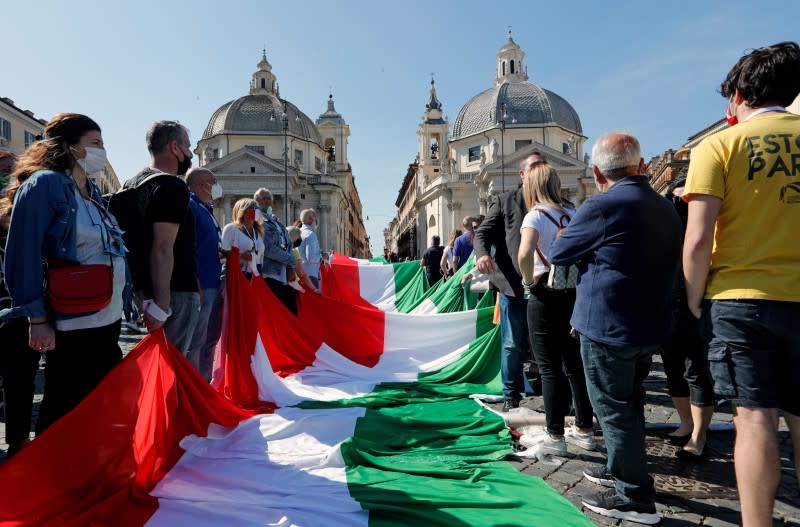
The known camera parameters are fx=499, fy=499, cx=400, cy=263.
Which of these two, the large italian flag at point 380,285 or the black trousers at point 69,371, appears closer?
the black trousers at point 69,371

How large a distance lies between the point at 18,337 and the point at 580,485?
3813 mm

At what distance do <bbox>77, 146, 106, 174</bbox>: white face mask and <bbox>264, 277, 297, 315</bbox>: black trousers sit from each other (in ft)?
11.7

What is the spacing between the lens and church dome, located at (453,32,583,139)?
173 ft

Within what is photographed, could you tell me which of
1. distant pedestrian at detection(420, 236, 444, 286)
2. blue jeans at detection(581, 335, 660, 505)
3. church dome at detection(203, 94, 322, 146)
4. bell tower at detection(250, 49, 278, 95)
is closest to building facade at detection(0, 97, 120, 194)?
church dome at detection(203, 94, 322, 146)

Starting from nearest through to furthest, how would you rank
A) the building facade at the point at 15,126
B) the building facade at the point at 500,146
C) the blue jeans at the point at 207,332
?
the blue jeans at the point at 207,332 → the building facade at the point at 15,126 → the building facade at the point at 500,146

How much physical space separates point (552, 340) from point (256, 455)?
7.17 ft

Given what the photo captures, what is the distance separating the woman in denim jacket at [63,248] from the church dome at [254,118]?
56772mm

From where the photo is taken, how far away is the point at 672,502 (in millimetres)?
2838

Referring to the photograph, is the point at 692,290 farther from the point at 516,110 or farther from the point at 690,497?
the point at 516,110

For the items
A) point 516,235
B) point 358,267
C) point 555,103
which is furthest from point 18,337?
point 555,103

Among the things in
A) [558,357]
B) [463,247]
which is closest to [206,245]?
[558,357]

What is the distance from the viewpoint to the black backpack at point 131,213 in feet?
10.3

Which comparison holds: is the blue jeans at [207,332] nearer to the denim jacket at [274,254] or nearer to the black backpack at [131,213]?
the black backpack at [131,213]

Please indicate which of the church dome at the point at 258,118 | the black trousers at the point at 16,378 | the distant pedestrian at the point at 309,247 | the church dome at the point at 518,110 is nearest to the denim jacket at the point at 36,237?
the black trousers at the point at 16,378
